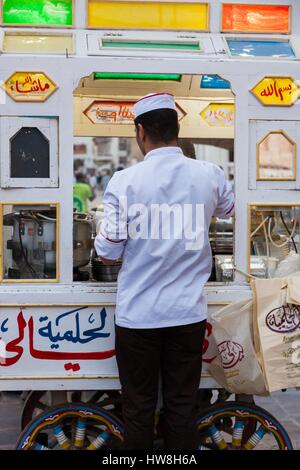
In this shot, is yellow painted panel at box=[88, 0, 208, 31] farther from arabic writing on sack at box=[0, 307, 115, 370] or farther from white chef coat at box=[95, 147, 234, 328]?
arabic writing on sack at box=[0, 307, 115, 370]

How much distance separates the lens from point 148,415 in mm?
2744

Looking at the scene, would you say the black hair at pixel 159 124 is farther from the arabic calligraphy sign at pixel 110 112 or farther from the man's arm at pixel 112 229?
Result: the arabic calligraphy sign at pixel 110 112

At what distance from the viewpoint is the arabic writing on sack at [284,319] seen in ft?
9.29

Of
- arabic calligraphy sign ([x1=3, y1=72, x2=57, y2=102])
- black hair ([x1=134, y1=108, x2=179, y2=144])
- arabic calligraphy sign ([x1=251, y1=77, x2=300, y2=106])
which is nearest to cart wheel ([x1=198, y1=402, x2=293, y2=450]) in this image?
black hair ([x1=134, y1=108, x2=179, y2=144])

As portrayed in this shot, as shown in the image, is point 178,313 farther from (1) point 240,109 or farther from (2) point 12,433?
(2) point 12,433

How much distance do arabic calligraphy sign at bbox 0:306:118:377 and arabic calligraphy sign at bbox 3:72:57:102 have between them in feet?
2.92

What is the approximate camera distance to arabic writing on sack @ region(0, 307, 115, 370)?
9.65ft

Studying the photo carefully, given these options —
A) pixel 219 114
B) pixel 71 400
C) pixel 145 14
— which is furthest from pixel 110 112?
pixel 71 400

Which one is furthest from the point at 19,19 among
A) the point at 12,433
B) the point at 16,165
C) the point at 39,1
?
the point at 12,433

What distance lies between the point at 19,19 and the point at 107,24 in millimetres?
391

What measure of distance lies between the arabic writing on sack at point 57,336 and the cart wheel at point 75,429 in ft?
0.75

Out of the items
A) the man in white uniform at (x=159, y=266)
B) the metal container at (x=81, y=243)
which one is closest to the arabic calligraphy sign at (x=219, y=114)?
the metal container at (x=81, y=243)

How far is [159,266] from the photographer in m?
2.64

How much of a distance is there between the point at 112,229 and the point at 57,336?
1.99 ft
